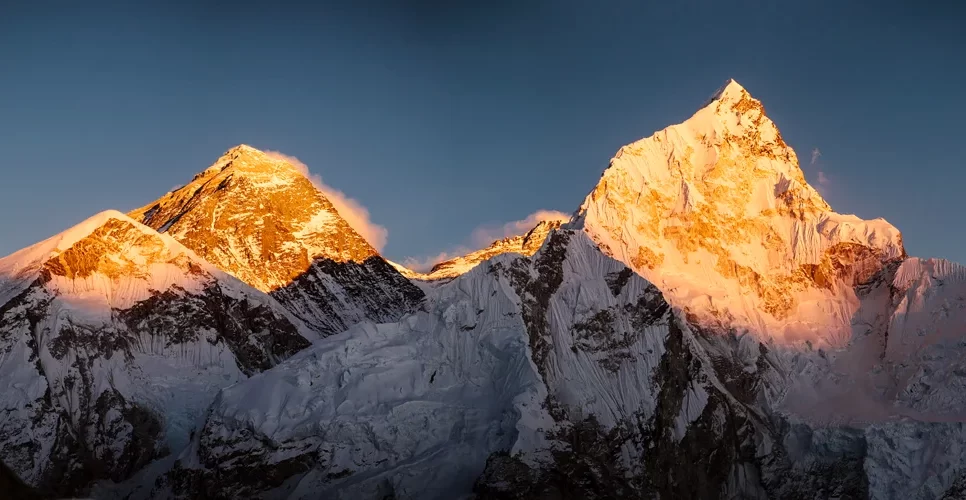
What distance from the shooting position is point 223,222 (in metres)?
144

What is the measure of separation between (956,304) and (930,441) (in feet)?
75.5

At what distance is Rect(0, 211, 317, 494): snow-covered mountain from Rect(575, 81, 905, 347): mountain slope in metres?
47.3

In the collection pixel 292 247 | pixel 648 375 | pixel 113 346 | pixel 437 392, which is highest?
→ pixel 292 247

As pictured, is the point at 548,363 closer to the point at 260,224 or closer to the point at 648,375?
the point at 648,375

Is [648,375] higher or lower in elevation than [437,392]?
higher

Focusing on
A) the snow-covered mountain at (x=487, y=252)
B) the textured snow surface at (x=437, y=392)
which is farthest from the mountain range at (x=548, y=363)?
the snow-covered mountain at (x=487, y=252)

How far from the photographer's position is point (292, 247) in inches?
5620

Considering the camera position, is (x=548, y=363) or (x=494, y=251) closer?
(x=548, y=363)

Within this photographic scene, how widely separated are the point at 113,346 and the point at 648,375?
190ft

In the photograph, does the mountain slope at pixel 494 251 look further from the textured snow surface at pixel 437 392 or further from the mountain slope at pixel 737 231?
the textured snow surface at pixel 437 392

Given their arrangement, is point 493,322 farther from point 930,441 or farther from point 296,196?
point 296,196

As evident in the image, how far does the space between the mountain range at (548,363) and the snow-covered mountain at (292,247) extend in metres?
0.86

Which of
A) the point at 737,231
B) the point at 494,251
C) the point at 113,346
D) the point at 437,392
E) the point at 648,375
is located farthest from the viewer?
the point at 494,251

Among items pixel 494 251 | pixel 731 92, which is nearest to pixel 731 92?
pixel 731 92
